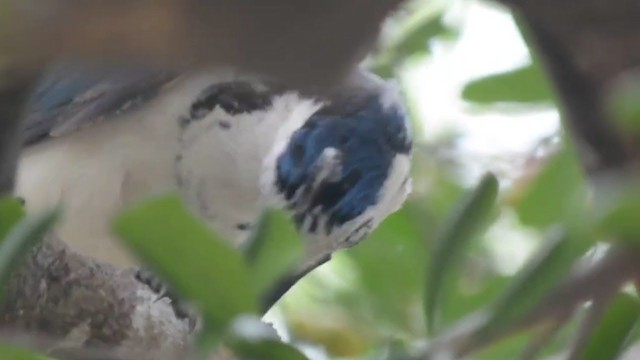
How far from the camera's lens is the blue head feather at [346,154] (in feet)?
3.66

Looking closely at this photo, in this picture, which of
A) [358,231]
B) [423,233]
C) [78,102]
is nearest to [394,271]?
[423,233]

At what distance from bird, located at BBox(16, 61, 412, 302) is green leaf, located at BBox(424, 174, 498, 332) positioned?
0.72 meters

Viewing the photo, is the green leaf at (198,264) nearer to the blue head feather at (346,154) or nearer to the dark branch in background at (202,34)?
the dark branch in background at (202,34)

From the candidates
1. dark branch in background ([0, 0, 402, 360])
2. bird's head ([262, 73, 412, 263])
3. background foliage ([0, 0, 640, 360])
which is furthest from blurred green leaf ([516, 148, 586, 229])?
bird's head ([262, 73, 412, 263])

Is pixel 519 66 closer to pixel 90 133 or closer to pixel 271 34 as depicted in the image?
pixel 271 34

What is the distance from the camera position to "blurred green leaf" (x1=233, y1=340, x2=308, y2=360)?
1.13 feet

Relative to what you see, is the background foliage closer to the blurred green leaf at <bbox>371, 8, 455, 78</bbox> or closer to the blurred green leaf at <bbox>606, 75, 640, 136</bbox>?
the blurred green leaf at <bbox>606, 75, 640, 136</bbox>

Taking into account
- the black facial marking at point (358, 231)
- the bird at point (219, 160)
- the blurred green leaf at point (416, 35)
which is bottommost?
the black facial marking at point (358, 231)

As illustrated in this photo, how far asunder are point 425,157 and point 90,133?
14.8 inches

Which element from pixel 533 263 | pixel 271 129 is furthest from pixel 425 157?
pixel 533 263

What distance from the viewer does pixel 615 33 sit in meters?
0.24

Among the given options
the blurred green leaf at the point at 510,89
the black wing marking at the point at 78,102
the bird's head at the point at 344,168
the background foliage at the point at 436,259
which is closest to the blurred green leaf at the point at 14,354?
the background foliage at the point at 436,259

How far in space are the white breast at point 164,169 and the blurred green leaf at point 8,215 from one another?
0.72 metres

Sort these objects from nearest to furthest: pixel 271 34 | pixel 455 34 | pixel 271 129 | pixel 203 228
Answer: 1. pixel 271 34
2. pixel 203 228
3. pixel 455 34
4. pixel 271 129
